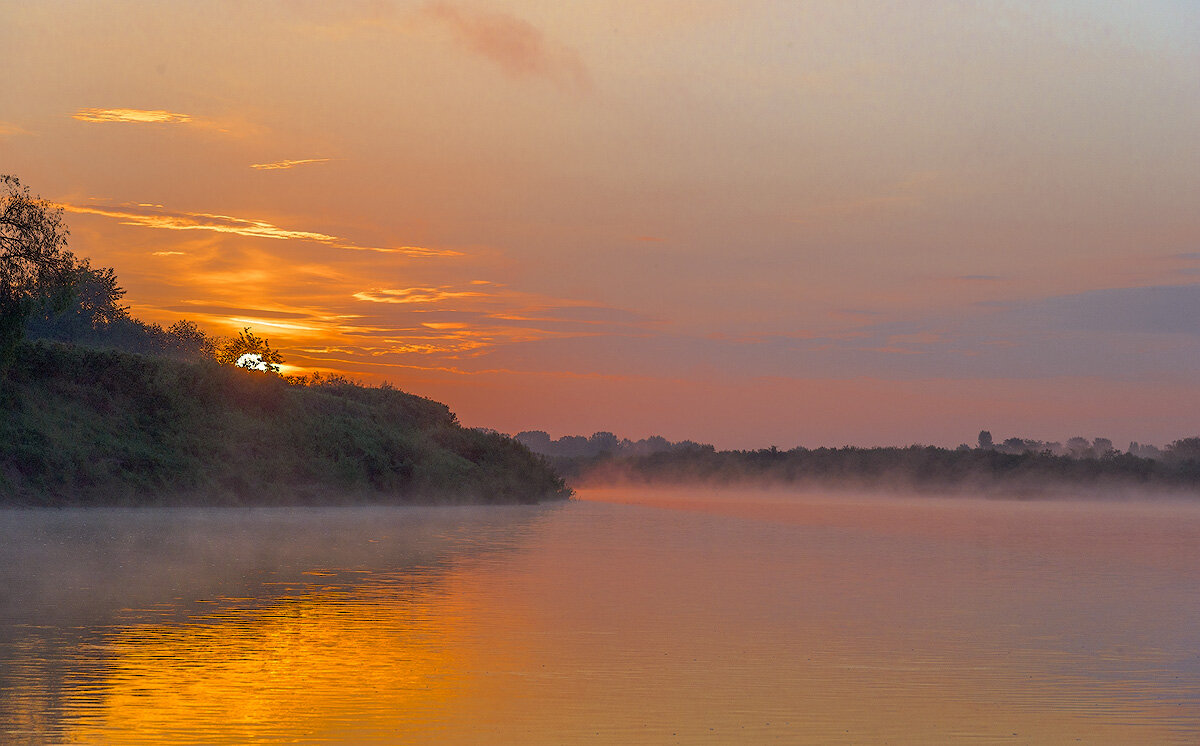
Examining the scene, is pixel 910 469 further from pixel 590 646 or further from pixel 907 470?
pixel 590 646

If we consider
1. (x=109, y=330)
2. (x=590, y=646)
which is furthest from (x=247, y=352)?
(x=590, y=646)

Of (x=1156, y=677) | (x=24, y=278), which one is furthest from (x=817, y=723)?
(x=24, y=278)

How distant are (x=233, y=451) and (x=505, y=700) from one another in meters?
48.9

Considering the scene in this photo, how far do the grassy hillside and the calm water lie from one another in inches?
816

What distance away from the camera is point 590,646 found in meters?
14.4

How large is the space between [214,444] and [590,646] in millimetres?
45685

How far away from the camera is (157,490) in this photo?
5178 centimetres

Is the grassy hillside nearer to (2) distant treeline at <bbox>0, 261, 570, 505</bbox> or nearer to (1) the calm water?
(2) distant treeline at <bbox>0, 261, 570, 505</bbox>

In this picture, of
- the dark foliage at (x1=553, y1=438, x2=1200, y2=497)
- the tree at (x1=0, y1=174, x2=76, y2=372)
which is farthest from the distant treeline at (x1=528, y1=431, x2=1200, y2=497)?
the tree at (x1=0, y1=174, x2=76, y2=372)

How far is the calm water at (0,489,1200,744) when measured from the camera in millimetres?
10234

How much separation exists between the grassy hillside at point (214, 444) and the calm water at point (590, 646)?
68.0 feet

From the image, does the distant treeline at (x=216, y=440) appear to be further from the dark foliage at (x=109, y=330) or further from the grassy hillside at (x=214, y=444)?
the dark foliage at (x=109, y=330)

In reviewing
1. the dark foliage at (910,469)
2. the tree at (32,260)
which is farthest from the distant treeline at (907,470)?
the tree at (32,260)

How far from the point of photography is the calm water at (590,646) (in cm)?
1023
